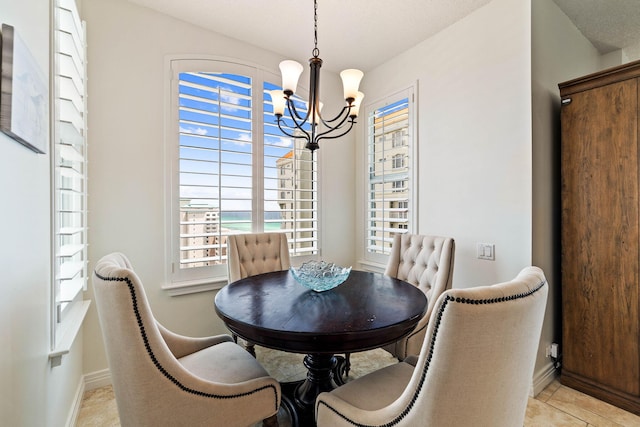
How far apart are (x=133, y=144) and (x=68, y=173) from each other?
74cm

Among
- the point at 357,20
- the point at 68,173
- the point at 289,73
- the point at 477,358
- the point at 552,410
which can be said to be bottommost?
the point at 552,410

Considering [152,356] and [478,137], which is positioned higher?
[478,137]

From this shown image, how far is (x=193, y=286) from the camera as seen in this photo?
2.46 m

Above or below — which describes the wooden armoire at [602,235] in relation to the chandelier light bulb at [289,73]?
below

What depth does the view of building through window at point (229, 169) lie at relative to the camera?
2.46m

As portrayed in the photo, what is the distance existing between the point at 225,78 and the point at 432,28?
188 centimetres

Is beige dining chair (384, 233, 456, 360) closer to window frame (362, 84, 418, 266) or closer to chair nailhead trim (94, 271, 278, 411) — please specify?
window frame (362, 84, 418, 266)

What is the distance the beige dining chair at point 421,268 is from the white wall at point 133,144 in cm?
160

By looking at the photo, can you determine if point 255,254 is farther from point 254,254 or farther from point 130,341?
point 130,341

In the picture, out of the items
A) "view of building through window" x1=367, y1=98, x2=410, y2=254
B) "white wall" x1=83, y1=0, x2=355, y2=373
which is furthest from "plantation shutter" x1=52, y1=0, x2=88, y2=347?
"view of building through window" x1=367, y1=98, x2=410, y2=254

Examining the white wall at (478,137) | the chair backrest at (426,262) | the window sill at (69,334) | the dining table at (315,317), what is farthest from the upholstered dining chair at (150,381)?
the white wall at (478,137)

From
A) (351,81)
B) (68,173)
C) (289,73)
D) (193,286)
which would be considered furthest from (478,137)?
(68,173)

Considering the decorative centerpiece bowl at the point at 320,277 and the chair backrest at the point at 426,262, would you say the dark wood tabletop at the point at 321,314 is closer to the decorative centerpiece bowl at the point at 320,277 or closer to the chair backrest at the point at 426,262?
the decorative centerpiece bowl at the point at 320,277

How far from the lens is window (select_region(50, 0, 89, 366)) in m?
1.41
